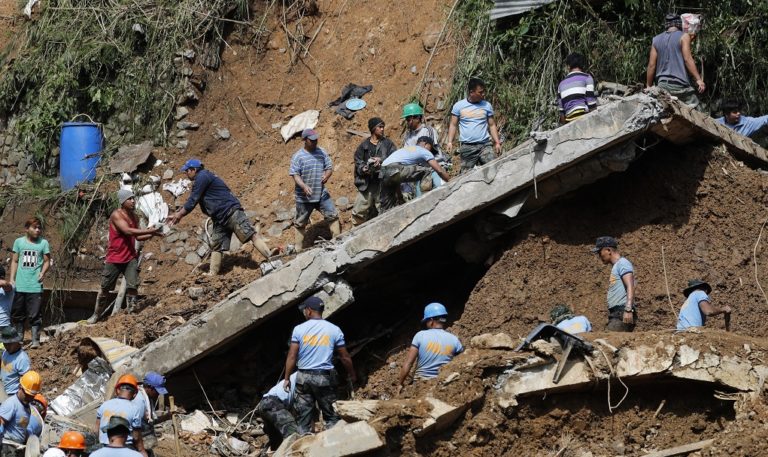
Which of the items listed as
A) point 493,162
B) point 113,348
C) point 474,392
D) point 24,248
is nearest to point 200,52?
point 24,248

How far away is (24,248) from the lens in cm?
1413

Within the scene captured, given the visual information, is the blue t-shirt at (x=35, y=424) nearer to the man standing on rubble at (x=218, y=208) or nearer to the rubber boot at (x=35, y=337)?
the man standing on rubble at (x=218, y=208)

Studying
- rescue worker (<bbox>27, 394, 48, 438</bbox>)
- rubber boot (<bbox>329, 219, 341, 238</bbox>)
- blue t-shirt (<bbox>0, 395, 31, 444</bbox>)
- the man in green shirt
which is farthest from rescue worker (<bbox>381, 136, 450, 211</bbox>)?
the man in green shirt

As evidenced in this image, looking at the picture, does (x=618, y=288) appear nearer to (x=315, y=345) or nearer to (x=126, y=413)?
(x=315, y=345)

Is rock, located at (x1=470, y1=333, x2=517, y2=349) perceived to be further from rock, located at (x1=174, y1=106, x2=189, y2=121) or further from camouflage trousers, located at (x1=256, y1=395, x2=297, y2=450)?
rock, located at (x1=174, y1=106, x2=189, y2=121)

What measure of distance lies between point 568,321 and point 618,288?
28.7 inches

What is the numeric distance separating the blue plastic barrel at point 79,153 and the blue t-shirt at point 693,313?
358 inches

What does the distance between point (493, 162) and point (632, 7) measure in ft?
13.0

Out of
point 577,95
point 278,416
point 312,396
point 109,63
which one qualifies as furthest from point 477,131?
point 109,63

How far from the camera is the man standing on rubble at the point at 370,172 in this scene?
513 inches

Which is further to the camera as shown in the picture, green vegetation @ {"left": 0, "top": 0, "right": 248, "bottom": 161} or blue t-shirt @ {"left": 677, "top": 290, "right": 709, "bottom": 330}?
green vegetation @ {"left": 0, "top": 0, "right": 248, "bottom": 161}

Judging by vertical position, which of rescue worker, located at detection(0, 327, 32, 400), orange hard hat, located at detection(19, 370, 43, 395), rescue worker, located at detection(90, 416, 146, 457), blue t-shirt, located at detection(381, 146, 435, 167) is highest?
rescue worker, located at detection(90, 416, 146, 457)

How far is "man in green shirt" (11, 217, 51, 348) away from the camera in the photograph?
1409 cm

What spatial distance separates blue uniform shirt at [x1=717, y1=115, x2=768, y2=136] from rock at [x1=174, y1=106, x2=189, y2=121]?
7552mm
